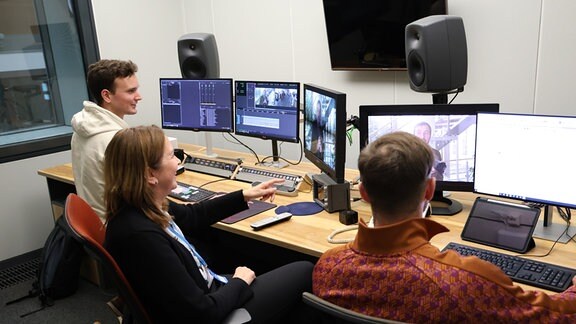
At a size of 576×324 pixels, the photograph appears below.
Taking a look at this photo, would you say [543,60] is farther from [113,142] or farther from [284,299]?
[113,142]

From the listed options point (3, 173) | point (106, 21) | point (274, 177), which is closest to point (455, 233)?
point (274, 177)

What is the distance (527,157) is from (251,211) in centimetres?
117

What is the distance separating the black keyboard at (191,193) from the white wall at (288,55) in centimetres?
145

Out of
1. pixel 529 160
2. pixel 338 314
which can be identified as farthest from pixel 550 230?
pixel 338 314

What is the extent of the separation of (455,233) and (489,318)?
32.5 inches

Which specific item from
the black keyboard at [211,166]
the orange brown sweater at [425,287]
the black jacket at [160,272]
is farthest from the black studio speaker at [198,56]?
the orange brown sweater at [425,287]

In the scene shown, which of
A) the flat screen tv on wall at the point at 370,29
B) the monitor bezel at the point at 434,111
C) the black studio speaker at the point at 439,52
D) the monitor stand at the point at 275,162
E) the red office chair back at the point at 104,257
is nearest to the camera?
the red office chair back at the point at 104,257

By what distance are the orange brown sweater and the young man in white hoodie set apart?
141cm

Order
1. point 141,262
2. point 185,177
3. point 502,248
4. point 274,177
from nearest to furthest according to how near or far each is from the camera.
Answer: point 141,262 → point 502,248 → point 274,177 → point 185,177

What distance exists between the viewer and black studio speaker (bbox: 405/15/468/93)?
2250 millimetres

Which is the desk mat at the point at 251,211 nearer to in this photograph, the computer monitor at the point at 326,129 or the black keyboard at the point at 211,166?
the computer monitor at the point at 326,129

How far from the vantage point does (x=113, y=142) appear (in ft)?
5.16

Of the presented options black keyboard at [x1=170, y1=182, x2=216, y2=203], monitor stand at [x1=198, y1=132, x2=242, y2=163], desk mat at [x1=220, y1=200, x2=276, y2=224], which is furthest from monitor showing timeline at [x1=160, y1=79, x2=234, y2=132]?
desk mat at [x1=220, y1=200, x2=276, y2=224]

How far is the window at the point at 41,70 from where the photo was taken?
3.49 m
